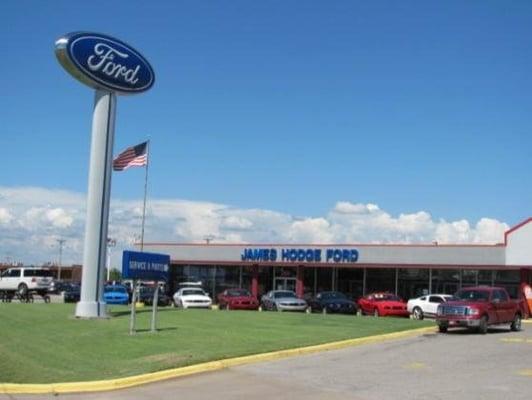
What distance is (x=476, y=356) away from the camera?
18156 millimetres

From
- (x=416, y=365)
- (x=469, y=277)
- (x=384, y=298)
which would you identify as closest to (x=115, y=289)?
(x=384, y=298)

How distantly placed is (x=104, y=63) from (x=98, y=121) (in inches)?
88.3

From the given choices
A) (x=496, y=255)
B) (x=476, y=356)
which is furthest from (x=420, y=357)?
(x=496, y=255)

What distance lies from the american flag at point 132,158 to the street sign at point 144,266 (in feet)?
55.6

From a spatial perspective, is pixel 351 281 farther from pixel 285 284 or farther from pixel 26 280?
pixel 26 280

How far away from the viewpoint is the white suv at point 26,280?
169 ft

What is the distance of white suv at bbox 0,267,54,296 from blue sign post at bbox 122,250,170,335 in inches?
1214

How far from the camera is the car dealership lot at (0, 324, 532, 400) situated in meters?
12.3

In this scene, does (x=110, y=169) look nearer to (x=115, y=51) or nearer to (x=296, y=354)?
(x=115, y=51)

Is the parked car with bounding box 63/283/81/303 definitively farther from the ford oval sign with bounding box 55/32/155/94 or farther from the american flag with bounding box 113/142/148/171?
the ford oval sign with bounding box 55/32/155/94

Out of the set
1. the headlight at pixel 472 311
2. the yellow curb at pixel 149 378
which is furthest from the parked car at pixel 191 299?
the yellow curb at pixel 149 378

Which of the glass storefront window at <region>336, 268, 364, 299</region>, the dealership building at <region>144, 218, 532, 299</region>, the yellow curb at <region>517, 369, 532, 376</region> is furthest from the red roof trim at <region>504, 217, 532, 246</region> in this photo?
the yellow curb at <region>517, 369, 532, 376</region>

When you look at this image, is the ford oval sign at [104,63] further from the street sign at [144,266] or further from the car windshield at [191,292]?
the car windshield at [191,292]

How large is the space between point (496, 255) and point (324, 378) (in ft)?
114
